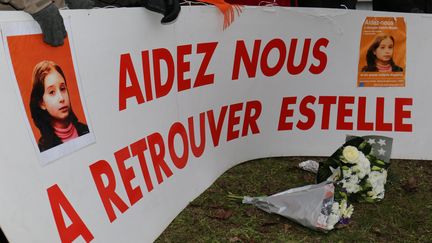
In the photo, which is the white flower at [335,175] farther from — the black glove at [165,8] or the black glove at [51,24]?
the black glove at [51,24]

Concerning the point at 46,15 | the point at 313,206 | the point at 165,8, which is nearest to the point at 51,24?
the point at 46,15

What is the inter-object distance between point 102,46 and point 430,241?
7.39 feet

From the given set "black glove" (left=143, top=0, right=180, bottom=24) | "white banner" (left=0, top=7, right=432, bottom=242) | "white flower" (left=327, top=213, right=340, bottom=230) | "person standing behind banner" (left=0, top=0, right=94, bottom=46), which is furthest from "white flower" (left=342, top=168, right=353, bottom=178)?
"person standing behind banner" (left=0, top=0, right=94, bottom=46)

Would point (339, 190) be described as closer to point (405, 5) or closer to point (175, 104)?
point (175, 104)

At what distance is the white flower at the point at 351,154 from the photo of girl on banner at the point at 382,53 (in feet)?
3.27

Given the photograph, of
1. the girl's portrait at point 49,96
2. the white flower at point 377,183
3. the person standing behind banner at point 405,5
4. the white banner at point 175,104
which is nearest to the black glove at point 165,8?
the white banner at point 175,104

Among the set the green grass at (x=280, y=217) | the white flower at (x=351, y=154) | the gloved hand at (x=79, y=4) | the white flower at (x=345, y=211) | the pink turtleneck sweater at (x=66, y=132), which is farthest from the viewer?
the white flower at (x=351, y=154)

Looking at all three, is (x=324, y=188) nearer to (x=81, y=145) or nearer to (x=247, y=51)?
(x=247, y=51)

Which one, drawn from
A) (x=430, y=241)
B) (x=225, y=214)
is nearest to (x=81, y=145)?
(x=225, y=214)

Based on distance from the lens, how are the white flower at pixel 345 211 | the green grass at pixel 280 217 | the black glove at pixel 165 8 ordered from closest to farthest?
the black glove at pixel 165 8
the green grass at pixel 280 217
the white flower at pixel 345 211

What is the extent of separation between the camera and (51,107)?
2.05 meters

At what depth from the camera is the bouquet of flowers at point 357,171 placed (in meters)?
3.26

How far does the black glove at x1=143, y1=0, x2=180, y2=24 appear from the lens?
8.93 feet

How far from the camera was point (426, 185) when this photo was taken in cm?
369
